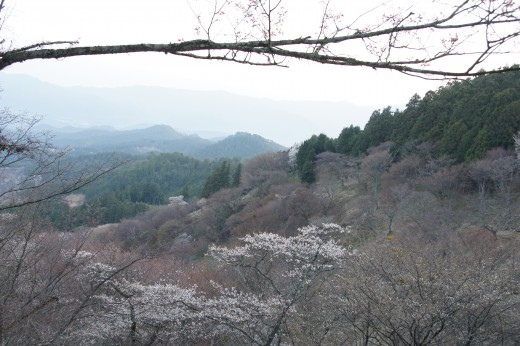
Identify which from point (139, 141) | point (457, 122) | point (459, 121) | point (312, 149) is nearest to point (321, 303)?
point (457, 122)

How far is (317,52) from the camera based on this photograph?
77.2 inches

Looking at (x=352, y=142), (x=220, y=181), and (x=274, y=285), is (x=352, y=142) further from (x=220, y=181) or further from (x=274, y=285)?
(x=274, y=285)

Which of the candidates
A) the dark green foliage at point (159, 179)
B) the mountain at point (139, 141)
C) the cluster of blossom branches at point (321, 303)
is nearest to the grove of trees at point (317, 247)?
the cluster of blossom branches at point (321, 303)

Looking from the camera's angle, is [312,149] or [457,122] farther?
[312,149]

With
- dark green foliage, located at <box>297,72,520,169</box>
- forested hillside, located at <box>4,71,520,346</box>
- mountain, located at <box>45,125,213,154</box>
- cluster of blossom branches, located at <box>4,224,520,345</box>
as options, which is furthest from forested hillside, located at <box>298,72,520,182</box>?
mountain, located at <box>45,125,213,154</box>

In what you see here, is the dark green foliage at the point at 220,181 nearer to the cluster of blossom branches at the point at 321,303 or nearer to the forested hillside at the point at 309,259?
the forested hillside at the point at 309,259

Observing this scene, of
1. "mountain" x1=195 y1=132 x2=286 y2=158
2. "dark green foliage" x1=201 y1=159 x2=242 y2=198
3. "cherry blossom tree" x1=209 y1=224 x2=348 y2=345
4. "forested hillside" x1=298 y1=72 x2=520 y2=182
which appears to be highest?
"forested hillside" x1=298 y1=72 x2=520 y2=182

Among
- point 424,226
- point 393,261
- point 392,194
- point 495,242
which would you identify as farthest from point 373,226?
point 393,261

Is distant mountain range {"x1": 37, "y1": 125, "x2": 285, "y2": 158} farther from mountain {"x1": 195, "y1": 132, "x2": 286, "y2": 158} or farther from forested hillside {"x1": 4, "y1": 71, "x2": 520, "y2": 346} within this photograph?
forested hillside {"x1": 4, "y1": 71, "x2": 520, "y2": 346}

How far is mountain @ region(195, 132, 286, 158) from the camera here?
362 feet

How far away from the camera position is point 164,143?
5689 inches

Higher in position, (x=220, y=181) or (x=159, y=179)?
(x=220, y=181)

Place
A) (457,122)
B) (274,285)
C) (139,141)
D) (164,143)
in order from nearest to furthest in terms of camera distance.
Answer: (274,285)
(457,122)
(139,141)
(164,143)

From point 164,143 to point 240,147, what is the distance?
43757 millimetres
